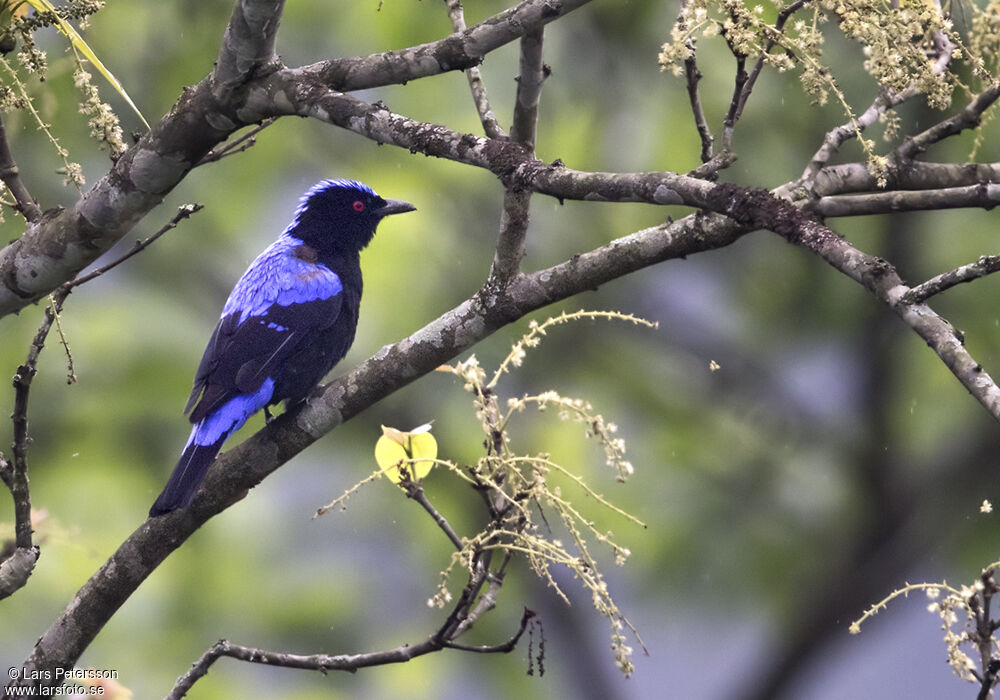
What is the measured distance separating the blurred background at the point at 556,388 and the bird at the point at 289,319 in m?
2.13

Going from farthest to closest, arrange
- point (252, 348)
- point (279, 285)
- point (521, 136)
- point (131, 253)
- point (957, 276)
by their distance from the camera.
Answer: point (279, 285), point (252, 348), point (521, 136), point (131, 253), point (957, 276)

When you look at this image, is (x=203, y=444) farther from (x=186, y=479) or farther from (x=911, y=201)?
(x=911, y=201)

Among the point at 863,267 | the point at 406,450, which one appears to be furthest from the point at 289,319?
the point at 863,267

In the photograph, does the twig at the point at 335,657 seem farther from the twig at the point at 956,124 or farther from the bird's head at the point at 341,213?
the bird's head at the point at 341,213

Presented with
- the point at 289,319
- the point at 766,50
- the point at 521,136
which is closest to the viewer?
the point at 766,50

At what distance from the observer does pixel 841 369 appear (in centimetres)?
800

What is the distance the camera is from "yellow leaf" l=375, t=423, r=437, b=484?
255cm

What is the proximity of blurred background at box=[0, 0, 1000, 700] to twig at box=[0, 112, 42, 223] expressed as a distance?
3798mm

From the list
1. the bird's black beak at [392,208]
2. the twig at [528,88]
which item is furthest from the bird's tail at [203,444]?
the twig at [528,88]

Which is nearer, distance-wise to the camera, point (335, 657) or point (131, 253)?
point (335, 657)

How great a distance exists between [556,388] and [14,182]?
466 cm

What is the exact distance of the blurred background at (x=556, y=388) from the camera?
21.7 feet

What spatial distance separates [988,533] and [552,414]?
2.78 m

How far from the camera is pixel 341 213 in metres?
4.46
